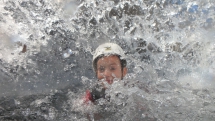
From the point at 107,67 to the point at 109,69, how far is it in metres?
0.04

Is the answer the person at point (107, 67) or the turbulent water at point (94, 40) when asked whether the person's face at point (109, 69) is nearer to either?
the person at point (107, 67)

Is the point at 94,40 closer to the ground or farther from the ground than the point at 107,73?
farther from the ground

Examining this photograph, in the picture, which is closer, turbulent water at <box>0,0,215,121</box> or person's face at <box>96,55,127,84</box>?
person's face at <box>96,55,127,84</box>

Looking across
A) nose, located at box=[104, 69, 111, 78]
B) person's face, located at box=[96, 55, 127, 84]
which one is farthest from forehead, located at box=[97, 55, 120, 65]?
nose, located at box=[104, 69, 111, 78]

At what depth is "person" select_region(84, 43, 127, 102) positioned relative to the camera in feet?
11.3

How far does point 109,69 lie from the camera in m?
3.54

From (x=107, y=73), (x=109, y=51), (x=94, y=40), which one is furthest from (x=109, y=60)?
(x=94, y=40)

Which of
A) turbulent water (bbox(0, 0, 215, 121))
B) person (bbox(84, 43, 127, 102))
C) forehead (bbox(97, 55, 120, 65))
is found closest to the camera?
person (bbox(84, 43, 127, 102))

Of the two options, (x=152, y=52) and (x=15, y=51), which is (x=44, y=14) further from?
(x=152, y=52)

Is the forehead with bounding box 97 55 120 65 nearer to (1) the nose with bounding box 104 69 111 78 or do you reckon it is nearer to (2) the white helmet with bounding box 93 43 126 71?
(2) the white helmet with bounding box 93 43 126 71

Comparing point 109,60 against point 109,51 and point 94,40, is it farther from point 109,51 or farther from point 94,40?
point 94,40

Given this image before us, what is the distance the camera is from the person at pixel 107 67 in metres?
3.43

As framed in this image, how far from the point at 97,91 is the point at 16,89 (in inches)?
55.1

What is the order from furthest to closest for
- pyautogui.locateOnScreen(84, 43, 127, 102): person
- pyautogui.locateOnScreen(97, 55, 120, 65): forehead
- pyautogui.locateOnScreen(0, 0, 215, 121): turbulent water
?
1. pyautogui.locateOnScreen(0, 0, 215, 121): turbulent water
2. pyautogui.locateOnScreen(97, 55, 120, 65): forehead
3. pyautogui.locateOnScreen(84, 43, 127, 102): person
